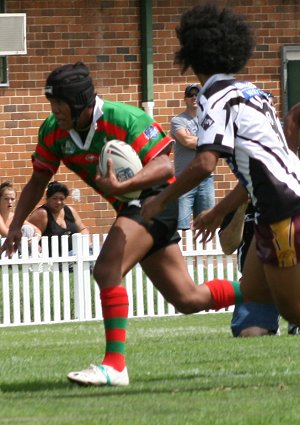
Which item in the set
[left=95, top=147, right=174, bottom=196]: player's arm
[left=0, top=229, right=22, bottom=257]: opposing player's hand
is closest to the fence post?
[left=0, top=229, right=22, bottom=257]: opposing player's hand

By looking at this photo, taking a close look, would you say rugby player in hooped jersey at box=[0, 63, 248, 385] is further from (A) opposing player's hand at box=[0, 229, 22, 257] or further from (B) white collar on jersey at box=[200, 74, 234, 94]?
(B) white collar on jersey at box=[200, 74, 234, 94]

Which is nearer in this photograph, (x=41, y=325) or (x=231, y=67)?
(x=231, y=67)

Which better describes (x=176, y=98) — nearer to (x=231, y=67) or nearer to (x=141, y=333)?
(x=141, y=333)

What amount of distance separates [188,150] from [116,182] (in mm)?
9452

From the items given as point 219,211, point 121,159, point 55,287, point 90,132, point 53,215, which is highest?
point 90,132

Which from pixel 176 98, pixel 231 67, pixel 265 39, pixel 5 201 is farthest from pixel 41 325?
pixel 231 67

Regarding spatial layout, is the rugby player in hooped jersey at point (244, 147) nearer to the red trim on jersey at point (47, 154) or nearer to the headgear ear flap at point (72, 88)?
the headgear ear flap at point (72, 88)

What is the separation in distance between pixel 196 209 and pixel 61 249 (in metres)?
2.42

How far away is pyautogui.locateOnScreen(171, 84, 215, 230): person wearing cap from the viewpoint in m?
16.9

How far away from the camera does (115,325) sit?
8039 millimetres

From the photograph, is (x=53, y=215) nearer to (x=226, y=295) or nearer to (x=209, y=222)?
(x=226, y=295)

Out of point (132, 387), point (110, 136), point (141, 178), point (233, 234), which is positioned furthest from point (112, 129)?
point (132, 387)

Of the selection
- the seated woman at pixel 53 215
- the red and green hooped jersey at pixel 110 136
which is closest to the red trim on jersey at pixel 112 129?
the red and green hooped jersey at pixel 110 136

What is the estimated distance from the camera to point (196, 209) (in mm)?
17625
